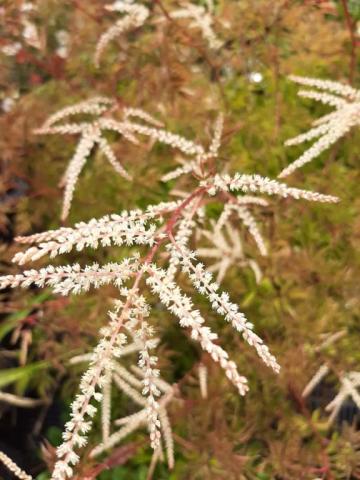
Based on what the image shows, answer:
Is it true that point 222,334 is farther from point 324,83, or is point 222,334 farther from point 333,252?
point 324,83

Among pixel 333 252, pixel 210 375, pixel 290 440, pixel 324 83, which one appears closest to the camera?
pixel 324 83

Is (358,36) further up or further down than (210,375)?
further up

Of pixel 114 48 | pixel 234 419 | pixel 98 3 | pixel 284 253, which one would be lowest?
pixel 234 419

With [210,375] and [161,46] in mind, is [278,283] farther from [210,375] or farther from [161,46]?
[161,46]

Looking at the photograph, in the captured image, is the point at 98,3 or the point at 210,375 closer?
the point at 210,375

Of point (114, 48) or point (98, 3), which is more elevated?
point (98, 3)

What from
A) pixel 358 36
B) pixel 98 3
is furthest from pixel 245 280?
pixel 98 3

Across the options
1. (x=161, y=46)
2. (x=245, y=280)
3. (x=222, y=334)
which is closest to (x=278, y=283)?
(x=245, y=280)

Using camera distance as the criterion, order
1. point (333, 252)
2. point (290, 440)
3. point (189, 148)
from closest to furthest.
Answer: point (189, 148), point (290, 440), point (333, 252)

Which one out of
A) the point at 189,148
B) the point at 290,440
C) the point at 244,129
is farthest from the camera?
the point at 244,129
